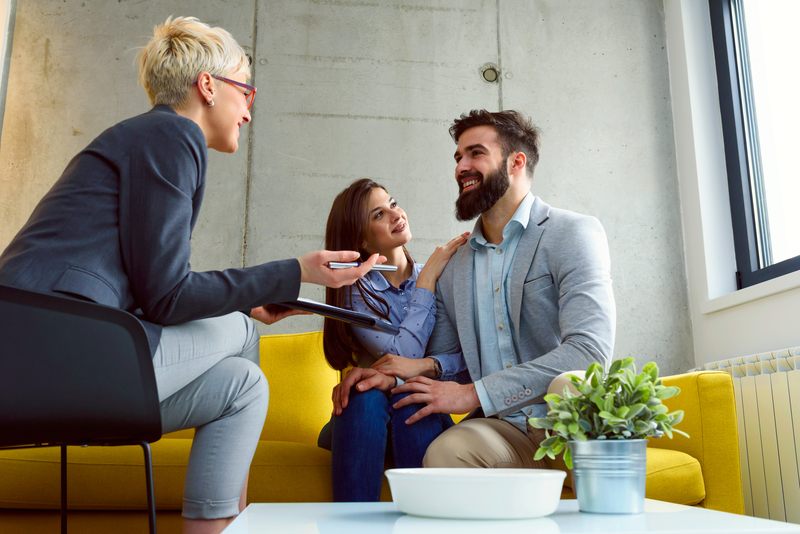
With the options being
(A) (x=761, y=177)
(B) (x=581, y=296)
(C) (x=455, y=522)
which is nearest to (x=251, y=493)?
(B) (x=581, y=296)

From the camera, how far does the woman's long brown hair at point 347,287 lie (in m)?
2.05

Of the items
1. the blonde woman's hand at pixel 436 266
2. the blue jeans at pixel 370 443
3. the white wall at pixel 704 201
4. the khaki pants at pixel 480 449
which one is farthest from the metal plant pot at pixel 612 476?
the white wall at pixel 704 201

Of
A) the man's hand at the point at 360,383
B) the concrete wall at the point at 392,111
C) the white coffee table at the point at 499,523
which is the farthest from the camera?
the concrete wall at the point at 392,111

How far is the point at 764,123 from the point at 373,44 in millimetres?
1997

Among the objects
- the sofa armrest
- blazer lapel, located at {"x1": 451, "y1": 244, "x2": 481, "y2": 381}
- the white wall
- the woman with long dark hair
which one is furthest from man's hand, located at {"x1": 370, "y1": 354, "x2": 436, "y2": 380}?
the white wall

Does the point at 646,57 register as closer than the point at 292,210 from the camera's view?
No

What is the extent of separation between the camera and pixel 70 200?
1.16 m

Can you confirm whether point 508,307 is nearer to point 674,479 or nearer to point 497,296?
point 497,296

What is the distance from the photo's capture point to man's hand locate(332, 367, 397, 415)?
5.55ft

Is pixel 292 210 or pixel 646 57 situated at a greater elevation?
pixel 646 57

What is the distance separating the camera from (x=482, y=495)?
29.7 inches

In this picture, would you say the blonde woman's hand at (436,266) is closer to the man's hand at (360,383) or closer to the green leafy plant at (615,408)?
the man's hand at (360,383)

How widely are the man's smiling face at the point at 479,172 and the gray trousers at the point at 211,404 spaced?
1.01m

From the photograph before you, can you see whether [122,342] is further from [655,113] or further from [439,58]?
[655,113]
